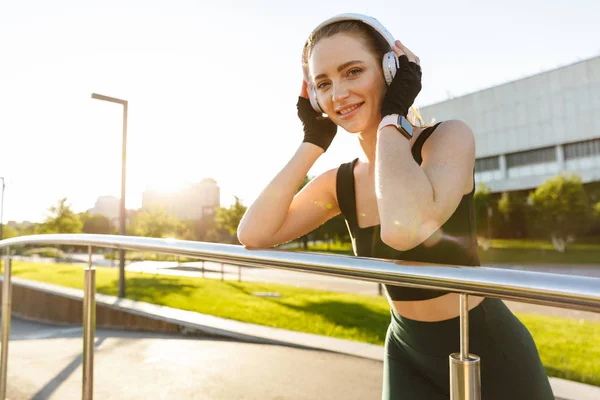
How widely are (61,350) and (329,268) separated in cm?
642

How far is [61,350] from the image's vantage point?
634 centimetres

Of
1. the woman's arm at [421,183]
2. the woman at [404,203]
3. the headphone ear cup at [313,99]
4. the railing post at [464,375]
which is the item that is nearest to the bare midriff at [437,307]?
the woman at [404,203]

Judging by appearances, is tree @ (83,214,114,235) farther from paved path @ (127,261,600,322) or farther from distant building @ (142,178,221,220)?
paved path @ (127,261,600,322)

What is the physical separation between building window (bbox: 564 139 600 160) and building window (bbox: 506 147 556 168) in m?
1.16

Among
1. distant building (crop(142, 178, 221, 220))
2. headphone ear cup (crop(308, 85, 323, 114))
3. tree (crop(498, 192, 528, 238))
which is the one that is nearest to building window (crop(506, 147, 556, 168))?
tree (crop(498, 192, 528, 238))

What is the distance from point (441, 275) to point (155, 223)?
2833cm

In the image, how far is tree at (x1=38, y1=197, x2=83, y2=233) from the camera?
3644cm

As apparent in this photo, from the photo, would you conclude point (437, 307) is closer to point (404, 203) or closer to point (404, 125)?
point (404, 203)

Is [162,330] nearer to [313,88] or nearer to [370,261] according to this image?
[313,88]

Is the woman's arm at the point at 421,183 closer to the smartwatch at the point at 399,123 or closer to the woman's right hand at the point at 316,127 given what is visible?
the smartwatch at the point at 399,123

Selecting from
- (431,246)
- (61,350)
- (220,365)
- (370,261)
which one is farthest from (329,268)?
(61,350)

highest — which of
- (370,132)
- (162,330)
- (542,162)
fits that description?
(542,162)

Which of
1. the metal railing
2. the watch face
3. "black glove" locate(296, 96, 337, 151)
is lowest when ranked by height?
the metal railing

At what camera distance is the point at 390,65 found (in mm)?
1621
